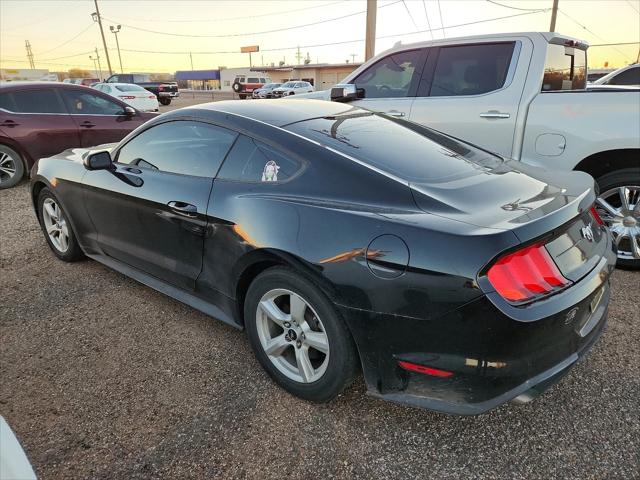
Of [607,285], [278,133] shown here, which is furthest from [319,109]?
[607,285]

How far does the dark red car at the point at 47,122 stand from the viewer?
7.25 metres

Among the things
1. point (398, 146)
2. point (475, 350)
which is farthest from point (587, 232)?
point (398, 146)

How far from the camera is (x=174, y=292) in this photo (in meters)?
3.05

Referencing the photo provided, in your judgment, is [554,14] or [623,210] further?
[554,14]

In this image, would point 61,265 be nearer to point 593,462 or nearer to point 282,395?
point 282,395

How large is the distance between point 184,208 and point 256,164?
54 cm

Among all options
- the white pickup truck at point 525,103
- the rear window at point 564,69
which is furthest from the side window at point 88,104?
the rear window at point 564,69

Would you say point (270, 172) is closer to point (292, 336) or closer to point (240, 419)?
point (292, 336)

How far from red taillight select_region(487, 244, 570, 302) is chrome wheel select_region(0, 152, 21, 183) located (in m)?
7.99

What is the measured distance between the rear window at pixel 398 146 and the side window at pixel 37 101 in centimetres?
668

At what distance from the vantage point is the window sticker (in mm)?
2443

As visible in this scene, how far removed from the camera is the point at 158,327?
3.18 metres

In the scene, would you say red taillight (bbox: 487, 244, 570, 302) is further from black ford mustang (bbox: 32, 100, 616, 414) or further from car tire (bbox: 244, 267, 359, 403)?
car tire (bbox: 244, 267, 359, 403)

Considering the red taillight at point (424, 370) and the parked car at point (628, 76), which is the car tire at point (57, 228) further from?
the parked car at point (628, 76)
